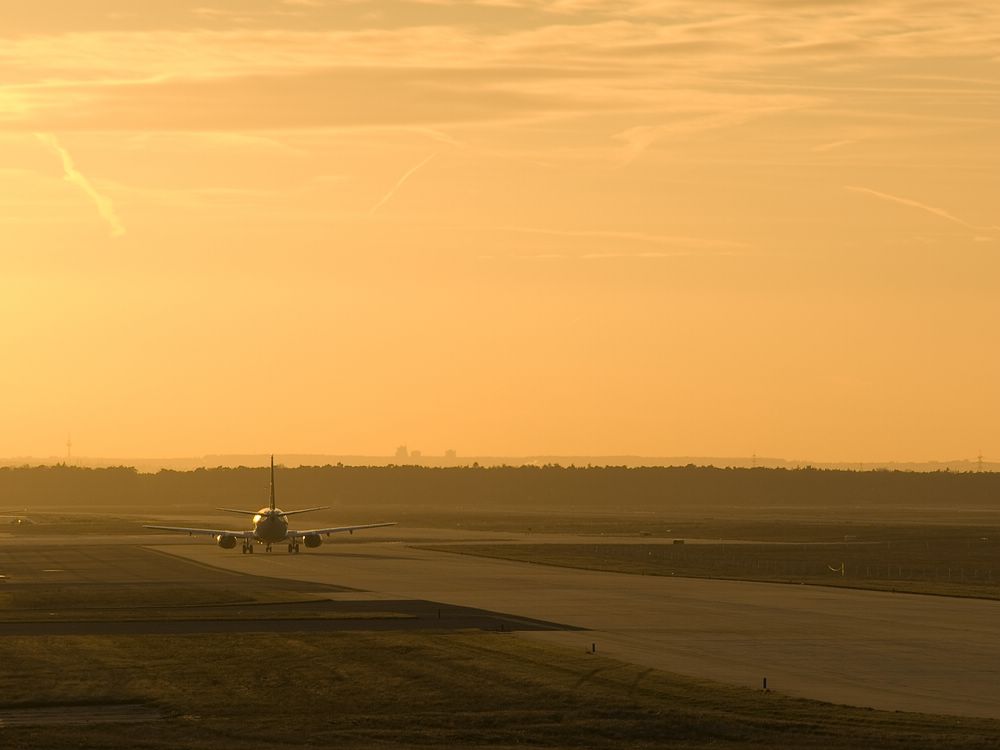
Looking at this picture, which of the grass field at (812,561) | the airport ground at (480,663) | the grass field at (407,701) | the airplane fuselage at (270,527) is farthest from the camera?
the airplane fuselage at (270,527)

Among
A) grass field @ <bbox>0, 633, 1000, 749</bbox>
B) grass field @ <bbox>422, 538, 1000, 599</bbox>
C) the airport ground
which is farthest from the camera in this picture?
grass field @ <bbox>422, 538, 1000, 599</bbox>

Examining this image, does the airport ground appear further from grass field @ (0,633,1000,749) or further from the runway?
the runway

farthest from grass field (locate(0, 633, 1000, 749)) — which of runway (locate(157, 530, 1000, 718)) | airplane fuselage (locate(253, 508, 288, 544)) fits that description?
airplane fuselage (locate(253, 508, 288, 544))

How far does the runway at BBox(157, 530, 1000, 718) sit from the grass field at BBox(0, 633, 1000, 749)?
10.3 feet

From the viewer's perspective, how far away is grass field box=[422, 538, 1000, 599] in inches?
3707

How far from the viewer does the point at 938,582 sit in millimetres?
93500

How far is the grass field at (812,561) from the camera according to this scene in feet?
309

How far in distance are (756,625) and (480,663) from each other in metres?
17.6

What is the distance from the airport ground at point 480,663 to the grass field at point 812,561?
874 centimetres

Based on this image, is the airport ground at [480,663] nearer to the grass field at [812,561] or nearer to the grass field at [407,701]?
the grass field at [407,701]

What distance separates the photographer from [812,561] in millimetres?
115125

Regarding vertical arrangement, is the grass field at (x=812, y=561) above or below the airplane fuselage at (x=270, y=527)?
below

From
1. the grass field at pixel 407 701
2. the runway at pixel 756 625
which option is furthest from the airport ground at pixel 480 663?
the runway at pixel 756 625

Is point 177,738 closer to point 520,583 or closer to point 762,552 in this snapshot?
point 520,583
